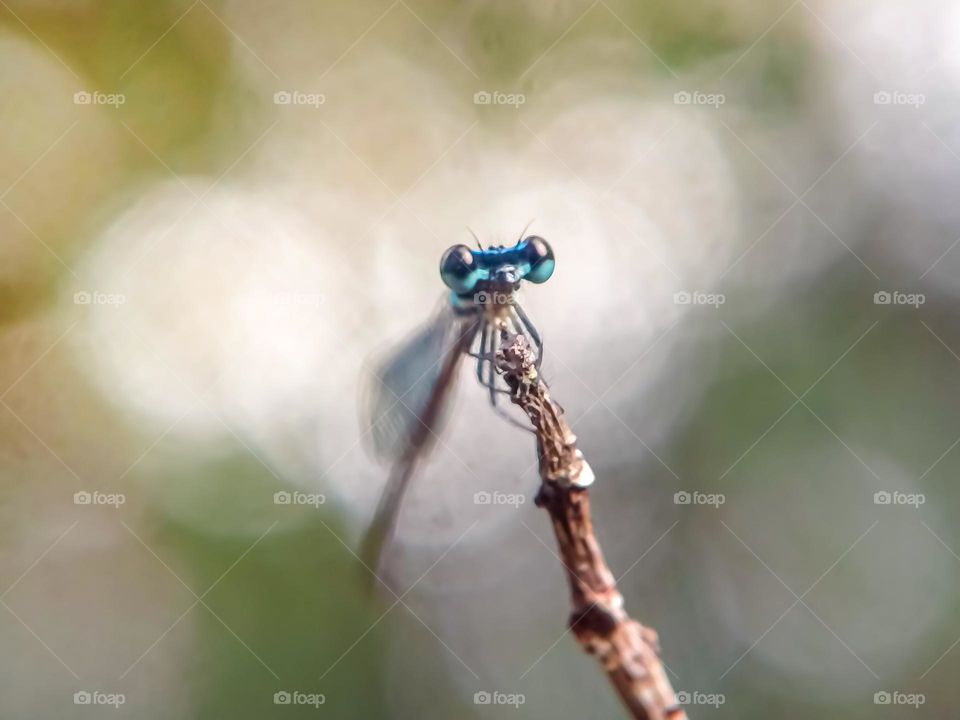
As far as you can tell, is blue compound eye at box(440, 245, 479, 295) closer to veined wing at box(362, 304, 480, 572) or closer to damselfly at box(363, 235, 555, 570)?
damselfly at box(363, 235, 555, 570)

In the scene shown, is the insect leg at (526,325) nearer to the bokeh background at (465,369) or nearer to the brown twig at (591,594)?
the brown twig at (591,594)

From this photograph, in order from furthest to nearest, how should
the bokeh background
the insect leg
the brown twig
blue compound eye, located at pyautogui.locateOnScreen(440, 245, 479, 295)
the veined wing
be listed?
1. the bokeh background
2. the veined wing
3. the insect leg
4. blue compound eye, located at pyautogui.locateOnScreen(440, 245, 479, 295)
5. the brown twig

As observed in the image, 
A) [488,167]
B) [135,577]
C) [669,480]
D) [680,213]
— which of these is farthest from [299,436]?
[680,213]

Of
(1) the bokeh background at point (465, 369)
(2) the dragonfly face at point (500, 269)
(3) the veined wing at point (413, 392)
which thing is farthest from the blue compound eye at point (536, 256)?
(1) the bokeh background at point (465, 369)

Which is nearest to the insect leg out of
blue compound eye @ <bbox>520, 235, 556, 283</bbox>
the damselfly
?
the damselfly

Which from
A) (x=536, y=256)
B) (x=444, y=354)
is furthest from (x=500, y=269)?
(x=444, y=354)

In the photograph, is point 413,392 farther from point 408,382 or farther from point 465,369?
point 465,369

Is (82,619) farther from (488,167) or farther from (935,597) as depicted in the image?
(935,597)
